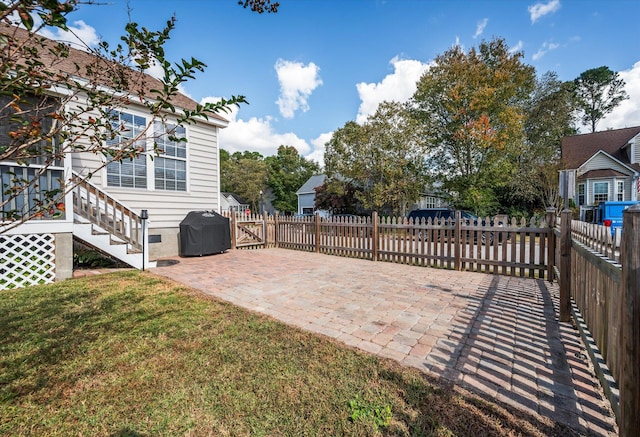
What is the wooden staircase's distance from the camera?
607 cm

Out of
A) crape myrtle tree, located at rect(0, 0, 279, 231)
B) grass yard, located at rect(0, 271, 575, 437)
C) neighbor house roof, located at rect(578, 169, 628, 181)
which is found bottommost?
grass yard, located at rect(0, 271, 575, 437)

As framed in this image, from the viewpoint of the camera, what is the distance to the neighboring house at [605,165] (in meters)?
19.4

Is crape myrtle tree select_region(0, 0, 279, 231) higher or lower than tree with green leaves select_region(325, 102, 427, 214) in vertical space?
lower

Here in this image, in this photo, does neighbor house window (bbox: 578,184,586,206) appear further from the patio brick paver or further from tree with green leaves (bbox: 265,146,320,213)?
tree with green leaves (bbox: 265,146,320,213)

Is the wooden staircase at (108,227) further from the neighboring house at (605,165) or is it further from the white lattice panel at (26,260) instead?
the neighboring house at (605,165)

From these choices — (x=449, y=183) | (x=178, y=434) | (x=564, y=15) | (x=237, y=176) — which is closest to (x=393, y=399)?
(x=178, y=434)

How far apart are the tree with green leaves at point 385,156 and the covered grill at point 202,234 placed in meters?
11.9

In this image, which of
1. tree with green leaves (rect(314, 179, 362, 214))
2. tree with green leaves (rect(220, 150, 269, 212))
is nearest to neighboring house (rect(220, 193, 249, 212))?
tree with green leaves (rect(220, 150, 269, 212))

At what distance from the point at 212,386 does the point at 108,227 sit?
5.91 m

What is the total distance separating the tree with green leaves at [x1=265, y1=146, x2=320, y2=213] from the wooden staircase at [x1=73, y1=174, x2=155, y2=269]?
36.9 meters

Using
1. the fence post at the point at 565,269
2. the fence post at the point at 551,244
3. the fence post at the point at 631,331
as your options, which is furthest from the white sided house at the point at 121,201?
the fence post at the point at 551,244

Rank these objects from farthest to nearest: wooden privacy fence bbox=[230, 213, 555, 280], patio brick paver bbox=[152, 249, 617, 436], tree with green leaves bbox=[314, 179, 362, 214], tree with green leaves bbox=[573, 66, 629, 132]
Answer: tree with green leaves bbox=[573, 66, 629, 132] < tree with green leaves bbox=[314, 179, 362, 214] < wooden privacy fence bbox=[230, 213, 555, 280] < patio brick paver bbox=[152, 249, 617, 436]

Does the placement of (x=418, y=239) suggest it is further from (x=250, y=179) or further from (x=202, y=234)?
(x=250, y=179)

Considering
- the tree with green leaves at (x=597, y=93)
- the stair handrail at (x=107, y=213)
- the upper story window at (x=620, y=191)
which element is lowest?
the stair handrail at (x=107, y=213)
